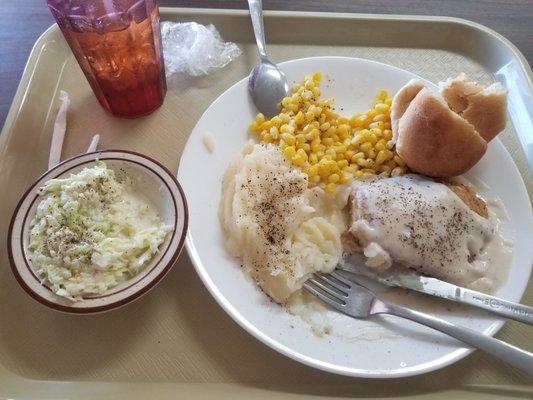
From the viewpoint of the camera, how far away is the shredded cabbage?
4.08ft

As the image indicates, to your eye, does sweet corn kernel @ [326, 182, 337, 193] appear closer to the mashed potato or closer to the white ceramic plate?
the mashed potato

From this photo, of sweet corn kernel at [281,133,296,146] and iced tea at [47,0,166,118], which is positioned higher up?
iced tea at [47,0,166,118]

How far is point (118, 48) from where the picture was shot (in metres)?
1.63

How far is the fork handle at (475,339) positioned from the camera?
3.96 feet

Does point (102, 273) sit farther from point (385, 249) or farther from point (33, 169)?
point (385, 249)

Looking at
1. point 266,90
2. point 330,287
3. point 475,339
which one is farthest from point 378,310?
point 266,90

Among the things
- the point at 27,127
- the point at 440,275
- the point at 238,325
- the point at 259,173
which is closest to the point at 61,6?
the point at 27,127

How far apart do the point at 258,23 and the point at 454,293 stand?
137 centimetres

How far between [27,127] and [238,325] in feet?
3.70

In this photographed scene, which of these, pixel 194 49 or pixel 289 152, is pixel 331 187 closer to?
pixel 289 152

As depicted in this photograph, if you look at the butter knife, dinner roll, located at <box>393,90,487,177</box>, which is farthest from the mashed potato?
dinner roll, located at <box>393,90,487,177</box>

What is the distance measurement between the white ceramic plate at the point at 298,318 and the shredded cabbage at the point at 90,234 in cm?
16

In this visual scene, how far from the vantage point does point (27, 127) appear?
1.74 meters

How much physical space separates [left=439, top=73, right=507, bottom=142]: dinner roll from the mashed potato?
545mm
